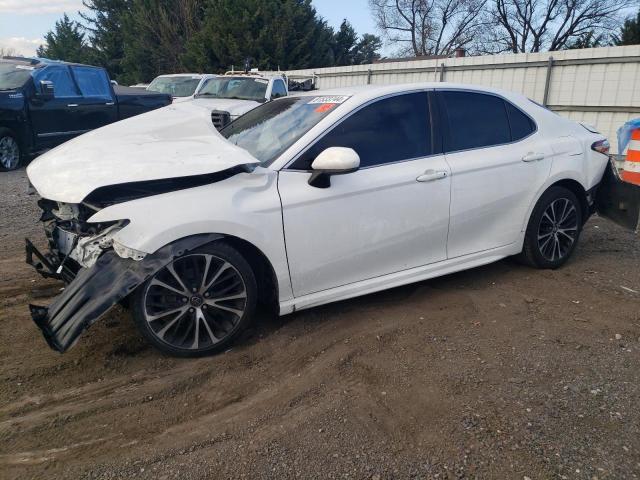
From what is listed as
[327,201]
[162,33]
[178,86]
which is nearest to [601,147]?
[327,201]

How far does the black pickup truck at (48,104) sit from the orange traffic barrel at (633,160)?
30.5 ft

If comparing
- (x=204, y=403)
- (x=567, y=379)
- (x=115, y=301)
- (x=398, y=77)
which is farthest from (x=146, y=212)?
(x=398, y=77)

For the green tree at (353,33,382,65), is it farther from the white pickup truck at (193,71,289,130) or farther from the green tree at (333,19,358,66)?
the white pickup truck at (193,71,289,130)

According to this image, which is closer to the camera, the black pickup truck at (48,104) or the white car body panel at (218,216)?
the white car body panel at (218,216)

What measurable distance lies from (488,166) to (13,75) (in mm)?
9291

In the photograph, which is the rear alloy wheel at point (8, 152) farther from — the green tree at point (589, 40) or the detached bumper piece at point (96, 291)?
the green tree at point (589, 40)

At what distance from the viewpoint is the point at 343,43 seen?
107 ft

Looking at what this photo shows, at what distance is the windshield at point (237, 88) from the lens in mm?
11156

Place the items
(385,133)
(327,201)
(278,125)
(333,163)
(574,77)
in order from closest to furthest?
(333,163)
(327,201)
(385,133)
(278,125)
(574,77)

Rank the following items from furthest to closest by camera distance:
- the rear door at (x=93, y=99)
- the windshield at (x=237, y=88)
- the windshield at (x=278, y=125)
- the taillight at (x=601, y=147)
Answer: the windshield at (x=237, y=88), the rear door at (x=93, y=99), the taillight at (x=601, y=147), the windshield at (x=278, y=125)

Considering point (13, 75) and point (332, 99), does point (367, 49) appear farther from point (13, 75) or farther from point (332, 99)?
point (332, 99)

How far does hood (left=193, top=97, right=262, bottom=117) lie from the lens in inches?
386

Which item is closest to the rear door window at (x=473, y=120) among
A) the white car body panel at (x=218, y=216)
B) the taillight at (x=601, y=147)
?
the taillight at (x=601, y=147)

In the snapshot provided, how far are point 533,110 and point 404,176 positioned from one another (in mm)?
1704
